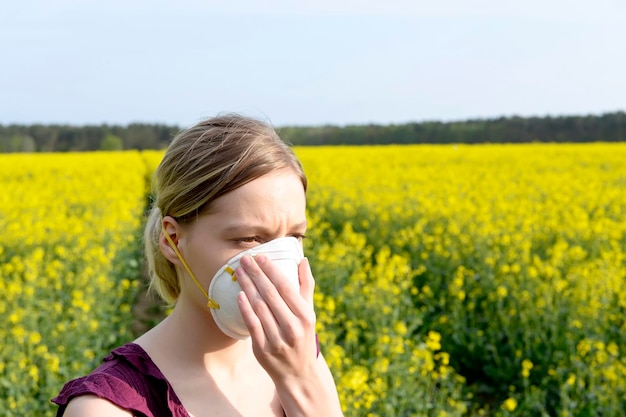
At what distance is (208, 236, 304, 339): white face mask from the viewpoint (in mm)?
1334

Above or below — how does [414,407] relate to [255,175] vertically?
below

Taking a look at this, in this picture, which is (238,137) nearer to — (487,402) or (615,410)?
(615,410)

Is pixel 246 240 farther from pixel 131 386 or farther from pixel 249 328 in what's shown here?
pixel 131 386

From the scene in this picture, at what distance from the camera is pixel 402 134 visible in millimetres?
35844

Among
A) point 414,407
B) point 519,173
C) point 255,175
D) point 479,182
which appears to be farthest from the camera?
point 519,173

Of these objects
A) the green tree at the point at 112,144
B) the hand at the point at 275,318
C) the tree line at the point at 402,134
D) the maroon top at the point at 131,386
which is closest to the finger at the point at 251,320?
the hand at the point at 275,318

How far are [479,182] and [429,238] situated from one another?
5552 mm

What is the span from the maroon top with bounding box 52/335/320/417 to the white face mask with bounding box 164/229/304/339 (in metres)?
0.16

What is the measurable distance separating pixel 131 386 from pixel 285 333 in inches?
12.6

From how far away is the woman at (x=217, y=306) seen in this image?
126 centimetres

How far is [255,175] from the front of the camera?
1.38m

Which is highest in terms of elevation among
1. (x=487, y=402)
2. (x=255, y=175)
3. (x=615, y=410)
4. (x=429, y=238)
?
(x=255, y=175)

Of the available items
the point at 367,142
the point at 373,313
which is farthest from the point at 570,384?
the point at 367,142

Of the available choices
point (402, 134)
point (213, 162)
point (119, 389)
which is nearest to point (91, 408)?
point (119, 389)
